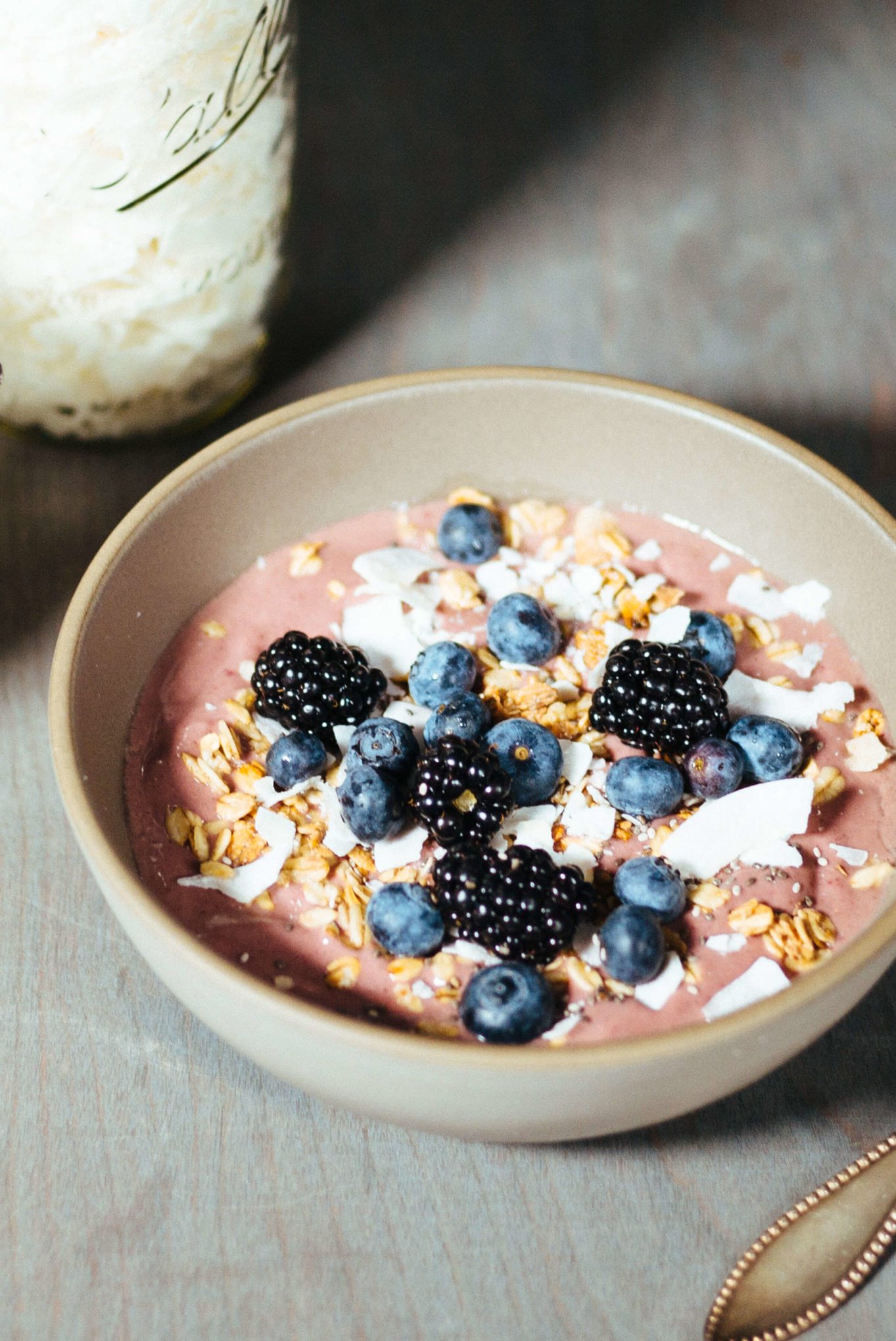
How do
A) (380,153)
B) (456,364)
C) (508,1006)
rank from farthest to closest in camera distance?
(380,153) < (456,364) < (508,1006)

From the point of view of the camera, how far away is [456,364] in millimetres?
1367

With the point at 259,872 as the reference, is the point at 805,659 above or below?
above

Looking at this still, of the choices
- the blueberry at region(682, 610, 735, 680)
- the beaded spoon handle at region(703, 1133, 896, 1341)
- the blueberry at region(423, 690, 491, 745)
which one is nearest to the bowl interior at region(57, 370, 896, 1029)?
the blueberry at region(682, 610, 735, 680)

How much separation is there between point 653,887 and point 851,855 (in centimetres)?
16

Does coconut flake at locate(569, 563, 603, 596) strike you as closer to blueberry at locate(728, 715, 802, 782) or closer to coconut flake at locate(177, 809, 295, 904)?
blueberry at locate(728, 715, 802, 782)

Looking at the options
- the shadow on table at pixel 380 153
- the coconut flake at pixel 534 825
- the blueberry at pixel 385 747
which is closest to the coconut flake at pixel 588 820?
the coconut flake at pixel 534 825

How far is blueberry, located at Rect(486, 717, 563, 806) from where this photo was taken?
34.0 inches

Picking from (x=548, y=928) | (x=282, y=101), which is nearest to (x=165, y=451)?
(x=282, y=101)

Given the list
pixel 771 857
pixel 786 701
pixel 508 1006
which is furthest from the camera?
pixel 786 701

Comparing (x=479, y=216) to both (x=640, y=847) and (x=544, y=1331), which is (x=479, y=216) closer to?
(x=640, y=847)

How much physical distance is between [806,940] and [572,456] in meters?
0.47

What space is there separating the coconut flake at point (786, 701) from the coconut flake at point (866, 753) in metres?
0.03

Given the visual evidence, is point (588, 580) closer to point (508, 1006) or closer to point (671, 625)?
point (671, 625)

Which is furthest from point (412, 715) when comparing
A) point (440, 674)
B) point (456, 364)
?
point (456, 364)
